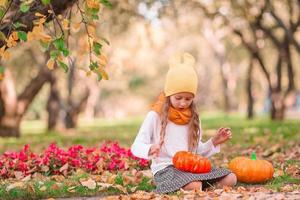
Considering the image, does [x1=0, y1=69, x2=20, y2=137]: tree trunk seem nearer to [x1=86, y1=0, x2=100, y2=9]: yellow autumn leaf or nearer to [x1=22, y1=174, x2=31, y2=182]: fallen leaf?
[x1=22, y1=174, x2=31, y2=182]: fallen leaf

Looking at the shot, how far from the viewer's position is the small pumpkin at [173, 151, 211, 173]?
19.8 feet

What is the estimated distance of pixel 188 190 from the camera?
19.5ft

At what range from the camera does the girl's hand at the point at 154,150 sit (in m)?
5.76

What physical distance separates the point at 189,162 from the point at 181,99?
0.64 meters

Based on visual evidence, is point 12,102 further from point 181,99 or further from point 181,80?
point 181,80

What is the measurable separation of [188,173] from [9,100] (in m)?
12.6

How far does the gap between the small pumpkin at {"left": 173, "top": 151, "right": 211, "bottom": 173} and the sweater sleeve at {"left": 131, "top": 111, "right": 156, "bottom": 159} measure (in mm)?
334

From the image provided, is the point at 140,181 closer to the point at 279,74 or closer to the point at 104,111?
the point at 279,74

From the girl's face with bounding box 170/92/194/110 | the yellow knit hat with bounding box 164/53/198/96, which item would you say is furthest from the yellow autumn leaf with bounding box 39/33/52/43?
the girl's face with bounding box 170/92/194/110

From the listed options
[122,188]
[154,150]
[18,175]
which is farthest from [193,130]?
[18,175]

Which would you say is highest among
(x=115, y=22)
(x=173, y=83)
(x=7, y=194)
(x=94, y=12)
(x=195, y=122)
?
(x=115, y=22)

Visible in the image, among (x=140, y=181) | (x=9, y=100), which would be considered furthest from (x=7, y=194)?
(x=9, y=100)

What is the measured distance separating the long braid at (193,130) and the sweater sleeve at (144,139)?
1.38 ft

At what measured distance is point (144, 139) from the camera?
6.07 meters
